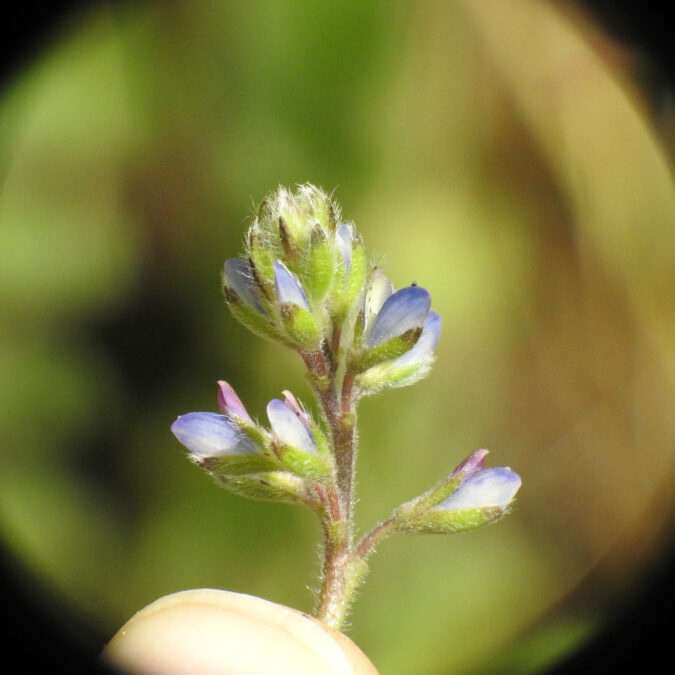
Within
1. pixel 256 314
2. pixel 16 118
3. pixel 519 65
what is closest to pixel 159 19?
→ pixel 16 118

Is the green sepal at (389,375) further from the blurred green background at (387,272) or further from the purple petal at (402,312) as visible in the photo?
the blurred green background at (387,272)

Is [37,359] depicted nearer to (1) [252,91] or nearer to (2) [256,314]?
(1) [252,91]

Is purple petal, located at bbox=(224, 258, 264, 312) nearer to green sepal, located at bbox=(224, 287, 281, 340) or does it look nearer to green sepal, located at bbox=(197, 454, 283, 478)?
green sepal, located at bbox=(224, 287, 281, 340)

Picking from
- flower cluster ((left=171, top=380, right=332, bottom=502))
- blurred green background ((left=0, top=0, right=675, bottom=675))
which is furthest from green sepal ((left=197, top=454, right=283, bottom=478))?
blurred green background ((left=0, top=0, right=675, bottom=675))

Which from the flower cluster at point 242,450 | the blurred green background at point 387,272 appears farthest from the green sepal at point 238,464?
the blurred green background at point 387,272

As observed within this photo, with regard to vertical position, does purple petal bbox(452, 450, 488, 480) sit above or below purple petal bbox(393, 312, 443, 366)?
below

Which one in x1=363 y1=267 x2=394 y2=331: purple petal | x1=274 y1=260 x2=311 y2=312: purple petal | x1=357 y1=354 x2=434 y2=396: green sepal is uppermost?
x1=274 y1=260 x2=311 y2=312: purple petal
